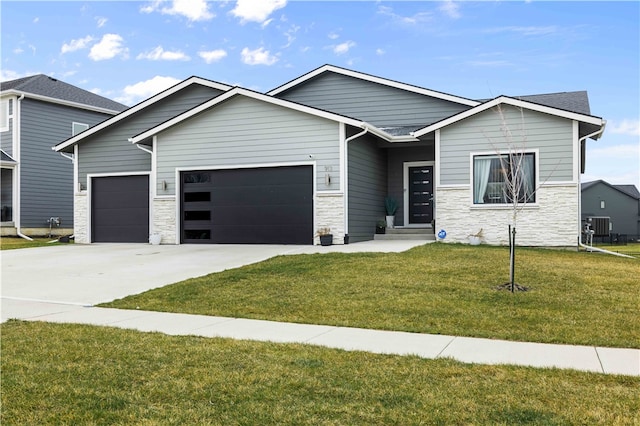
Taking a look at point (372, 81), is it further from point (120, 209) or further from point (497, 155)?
point (120, 209)

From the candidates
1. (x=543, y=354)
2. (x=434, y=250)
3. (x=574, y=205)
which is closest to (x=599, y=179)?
(x=574, y=205)

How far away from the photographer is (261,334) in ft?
20.9

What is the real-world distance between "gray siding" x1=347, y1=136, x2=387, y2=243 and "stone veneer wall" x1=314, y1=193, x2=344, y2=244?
43 cm

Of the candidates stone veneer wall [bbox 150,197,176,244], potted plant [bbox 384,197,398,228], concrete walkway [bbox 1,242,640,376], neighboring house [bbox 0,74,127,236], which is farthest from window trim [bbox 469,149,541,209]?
neighboring house [bbox 0,74,127,236]

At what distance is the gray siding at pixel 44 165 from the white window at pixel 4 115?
72 centimetres

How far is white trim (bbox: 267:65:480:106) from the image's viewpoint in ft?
60.0

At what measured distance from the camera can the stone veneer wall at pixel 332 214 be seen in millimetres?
15469

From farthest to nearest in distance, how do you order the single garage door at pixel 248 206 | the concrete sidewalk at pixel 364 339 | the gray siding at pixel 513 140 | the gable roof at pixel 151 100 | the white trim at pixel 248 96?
the gable roof at pixel 151 100 → the single garage door at pixel 248 206 → the white trim at pixel 248 96 → the gray siding at pixel 513 140 → the concrete sidewalk at pixel 364 339

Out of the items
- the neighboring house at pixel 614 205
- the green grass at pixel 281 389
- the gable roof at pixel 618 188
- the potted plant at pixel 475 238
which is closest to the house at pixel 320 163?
the potted plant at pixel 475 238

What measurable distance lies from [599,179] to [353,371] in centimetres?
4897

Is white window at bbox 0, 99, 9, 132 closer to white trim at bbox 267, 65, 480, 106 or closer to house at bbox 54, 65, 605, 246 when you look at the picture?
house at bbox 54, 65, 605, 246

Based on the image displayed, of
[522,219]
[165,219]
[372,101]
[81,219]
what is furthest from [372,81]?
[81,219]

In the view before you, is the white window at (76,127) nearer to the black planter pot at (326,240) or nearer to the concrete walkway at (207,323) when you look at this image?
the concrete walkway at (207,323)

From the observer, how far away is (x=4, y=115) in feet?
79.8
